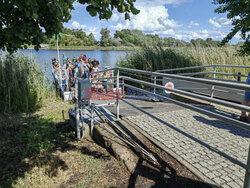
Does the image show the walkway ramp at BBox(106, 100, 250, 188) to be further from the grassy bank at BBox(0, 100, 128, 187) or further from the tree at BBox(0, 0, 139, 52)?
the tree at BBox(0, 0, 139, 52)

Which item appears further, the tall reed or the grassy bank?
the tall reed

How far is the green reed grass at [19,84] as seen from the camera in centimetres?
696

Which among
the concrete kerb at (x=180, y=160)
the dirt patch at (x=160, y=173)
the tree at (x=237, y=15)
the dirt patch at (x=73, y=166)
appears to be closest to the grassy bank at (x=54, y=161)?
the dirt patch at (x=73, y=166)

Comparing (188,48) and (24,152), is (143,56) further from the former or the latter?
(24,152)

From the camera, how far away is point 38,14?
9.78 ft

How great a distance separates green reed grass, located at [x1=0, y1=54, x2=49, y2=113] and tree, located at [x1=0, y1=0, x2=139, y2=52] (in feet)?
13.7

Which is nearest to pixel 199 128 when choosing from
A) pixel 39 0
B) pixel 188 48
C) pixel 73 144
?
pixel 73 144

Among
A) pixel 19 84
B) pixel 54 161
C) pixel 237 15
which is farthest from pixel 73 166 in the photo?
pixel 237 15

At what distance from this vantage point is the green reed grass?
6961mm

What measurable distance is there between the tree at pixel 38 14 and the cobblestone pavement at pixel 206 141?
2266 mm

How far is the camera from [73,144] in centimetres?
427

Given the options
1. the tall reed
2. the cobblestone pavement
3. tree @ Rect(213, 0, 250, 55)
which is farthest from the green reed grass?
tree @ Rect(213, 0, 250, 55)

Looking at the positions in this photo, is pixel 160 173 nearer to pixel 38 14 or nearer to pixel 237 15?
pixel 38 14

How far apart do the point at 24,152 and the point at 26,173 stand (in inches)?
30.6
